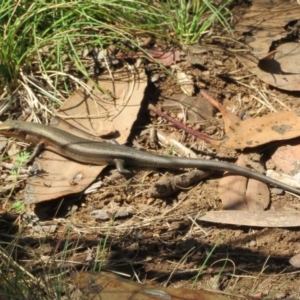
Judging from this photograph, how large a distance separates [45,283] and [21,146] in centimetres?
220

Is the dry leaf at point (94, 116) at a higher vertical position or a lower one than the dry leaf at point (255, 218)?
higher

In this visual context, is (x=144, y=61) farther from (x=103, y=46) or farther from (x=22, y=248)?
(x=22, y=248)

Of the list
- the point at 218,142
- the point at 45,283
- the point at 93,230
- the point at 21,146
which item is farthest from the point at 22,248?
the point at 218,142

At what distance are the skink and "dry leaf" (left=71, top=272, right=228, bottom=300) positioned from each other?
4.30ft

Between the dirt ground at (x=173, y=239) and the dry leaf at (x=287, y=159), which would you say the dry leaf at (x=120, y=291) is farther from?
the dry leaf at (x=287, y=159)

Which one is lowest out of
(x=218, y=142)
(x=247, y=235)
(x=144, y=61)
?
(x=247, y=235)

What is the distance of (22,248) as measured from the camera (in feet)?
15.7

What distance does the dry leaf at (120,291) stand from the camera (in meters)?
3.91

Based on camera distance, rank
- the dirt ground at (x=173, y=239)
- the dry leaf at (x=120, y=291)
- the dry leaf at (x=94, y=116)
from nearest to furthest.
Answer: the dry leaf at (x=120, y=291)
the dirt ground at (x=173, y=239)
the dry leaf at (x=94, y=116)

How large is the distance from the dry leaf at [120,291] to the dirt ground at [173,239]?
0.90 ft

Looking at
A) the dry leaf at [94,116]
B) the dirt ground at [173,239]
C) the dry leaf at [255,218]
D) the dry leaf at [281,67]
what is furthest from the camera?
the dry leaf at [281,67]

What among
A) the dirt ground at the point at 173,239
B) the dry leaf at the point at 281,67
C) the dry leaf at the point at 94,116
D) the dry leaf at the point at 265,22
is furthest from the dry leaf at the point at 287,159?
the dry leaf at the point at 94,116

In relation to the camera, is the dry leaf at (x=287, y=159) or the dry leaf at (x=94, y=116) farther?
the dry leaf at (x=94, y=116)

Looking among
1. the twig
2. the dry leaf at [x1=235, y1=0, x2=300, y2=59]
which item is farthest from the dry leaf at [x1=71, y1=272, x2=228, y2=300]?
the dry leaf at [x1=235, y1=0, x2=300, y2=59]
